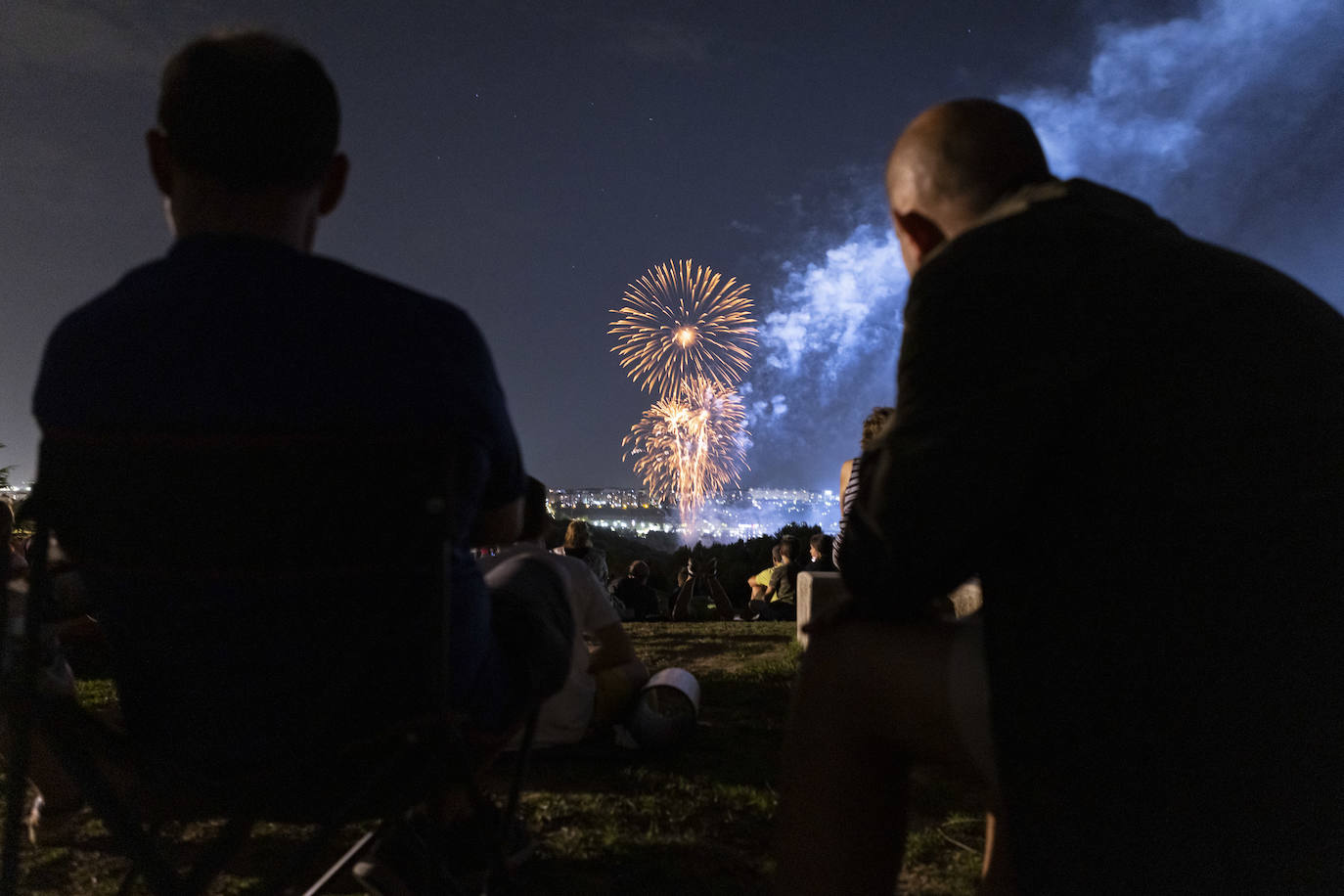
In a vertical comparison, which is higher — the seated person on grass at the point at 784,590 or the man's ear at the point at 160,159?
the man's ear at the point at 160,159

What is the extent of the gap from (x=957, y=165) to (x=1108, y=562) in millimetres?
1007

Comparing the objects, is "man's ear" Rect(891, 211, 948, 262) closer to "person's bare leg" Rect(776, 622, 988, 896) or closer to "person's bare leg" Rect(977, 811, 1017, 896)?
"person's bare leg" Rect(776, 622, 988, 896)

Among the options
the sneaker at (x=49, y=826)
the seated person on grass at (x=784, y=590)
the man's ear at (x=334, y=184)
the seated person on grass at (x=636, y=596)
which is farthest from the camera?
the seated person on grass at (x=636, y=596)

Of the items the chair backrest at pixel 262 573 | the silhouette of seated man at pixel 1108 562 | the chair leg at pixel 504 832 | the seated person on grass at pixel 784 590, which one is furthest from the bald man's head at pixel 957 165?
the seated person on grass at pixel 784 590

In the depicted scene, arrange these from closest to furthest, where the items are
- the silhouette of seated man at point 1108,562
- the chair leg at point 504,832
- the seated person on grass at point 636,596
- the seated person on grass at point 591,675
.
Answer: the silhouette of seated man at point 1108,562 < the chair leg at point 504,832 < the seated person on grass at point 591,675 < the seated person on grass at point 636,596

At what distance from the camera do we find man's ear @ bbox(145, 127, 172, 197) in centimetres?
157

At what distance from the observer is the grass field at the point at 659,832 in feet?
8.91

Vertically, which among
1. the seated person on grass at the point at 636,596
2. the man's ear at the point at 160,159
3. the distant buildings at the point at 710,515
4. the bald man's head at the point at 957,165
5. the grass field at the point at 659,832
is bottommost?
the grass field at the point at 659,832

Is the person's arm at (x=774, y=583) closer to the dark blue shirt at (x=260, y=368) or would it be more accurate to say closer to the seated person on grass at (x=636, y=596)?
the seated person on grass at (x=636, y=596)

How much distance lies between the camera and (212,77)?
58.9 inches

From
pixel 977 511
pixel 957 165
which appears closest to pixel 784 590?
pixel 957 165

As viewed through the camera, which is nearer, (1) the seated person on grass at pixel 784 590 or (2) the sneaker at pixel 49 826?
(2) the sneaker at pixel 49 826

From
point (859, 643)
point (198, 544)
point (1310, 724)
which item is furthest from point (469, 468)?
point (1310, 724)

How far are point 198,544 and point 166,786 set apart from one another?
535mm
